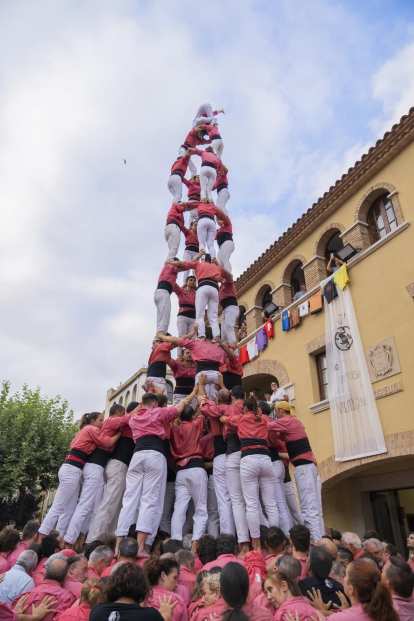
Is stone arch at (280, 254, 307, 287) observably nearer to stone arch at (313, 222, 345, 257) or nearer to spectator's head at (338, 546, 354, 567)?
stone arch at (313, 222, 345, 257)

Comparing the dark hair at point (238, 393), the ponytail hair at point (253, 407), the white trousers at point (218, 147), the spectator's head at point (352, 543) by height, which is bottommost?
the spectator's head at point (352, 543)

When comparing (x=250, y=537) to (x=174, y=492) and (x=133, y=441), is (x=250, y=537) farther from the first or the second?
(x=133, y=441)

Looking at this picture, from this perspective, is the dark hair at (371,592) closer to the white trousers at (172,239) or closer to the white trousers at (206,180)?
the white trousers at (172,239)

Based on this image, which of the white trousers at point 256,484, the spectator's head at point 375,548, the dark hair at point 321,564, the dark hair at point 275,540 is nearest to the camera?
the dark hair at point 321,564

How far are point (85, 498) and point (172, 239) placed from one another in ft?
18.3

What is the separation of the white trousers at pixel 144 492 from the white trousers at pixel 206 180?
644cm

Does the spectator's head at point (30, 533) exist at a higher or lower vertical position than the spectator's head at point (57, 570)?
higher

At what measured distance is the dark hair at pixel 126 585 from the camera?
8.00 feet

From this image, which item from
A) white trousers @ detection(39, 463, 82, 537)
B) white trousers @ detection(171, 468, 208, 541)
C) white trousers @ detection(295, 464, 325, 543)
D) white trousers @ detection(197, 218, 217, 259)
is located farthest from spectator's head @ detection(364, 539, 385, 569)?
white trousers @ detection(197, 218, 217, 259)

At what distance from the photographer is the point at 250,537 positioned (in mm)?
5762

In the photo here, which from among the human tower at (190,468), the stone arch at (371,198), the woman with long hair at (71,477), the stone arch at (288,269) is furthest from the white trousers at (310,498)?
the stone arch at (288,269)

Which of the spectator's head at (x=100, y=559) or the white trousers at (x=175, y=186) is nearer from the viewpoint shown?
the spectator's head at (x=100, y=559)

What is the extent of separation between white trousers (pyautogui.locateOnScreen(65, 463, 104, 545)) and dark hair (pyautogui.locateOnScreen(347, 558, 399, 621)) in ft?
13.6

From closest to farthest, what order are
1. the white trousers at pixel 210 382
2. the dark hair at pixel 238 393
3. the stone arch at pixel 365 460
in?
1. the dark hair at pixel 238 393
2. the white trousers at pixel 210 382
3. the stone arch at pixel 365 460
